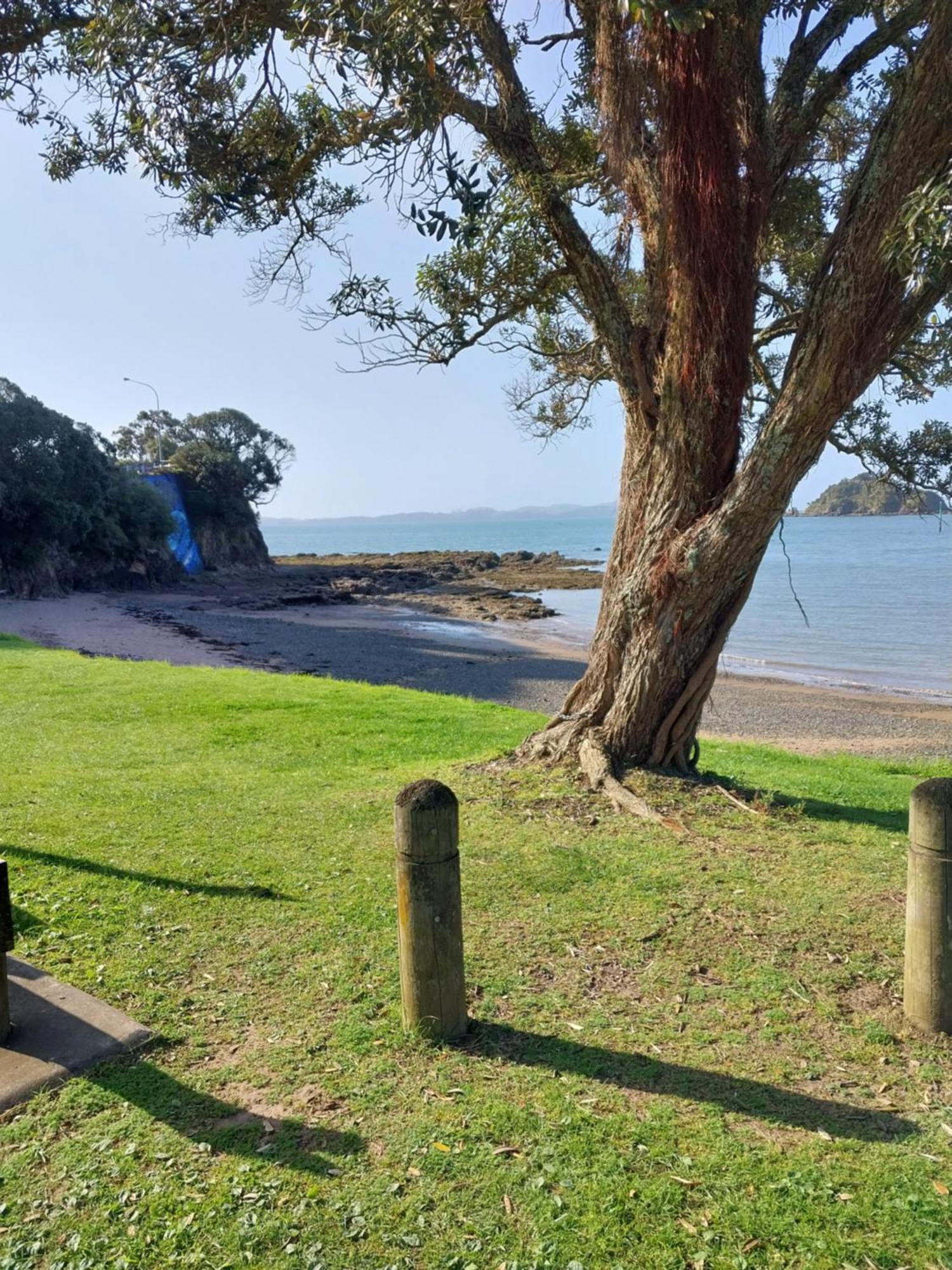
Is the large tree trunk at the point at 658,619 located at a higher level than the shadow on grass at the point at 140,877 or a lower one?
higher

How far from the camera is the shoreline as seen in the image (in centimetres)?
1791

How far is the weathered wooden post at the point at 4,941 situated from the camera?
11.1 feet

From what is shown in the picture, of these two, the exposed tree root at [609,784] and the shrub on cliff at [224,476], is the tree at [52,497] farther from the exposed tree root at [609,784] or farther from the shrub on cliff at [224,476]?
the exposed tree root at [609,784]

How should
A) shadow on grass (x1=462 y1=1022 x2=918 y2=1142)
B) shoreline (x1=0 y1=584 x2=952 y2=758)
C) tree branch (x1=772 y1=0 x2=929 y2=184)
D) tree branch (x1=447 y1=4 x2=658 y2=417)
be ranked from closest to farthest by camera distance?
1. shadow on grass (x1=462 y1=1022 x2=918 y2=1142)
2. tree branch (x1=772 y1=0 x2=929 y2=184)
3. tree branch (x1=447 y1=4 x2=658 y2=417)
4. shoreline (x1=0 y1=584 x2=952 y2=758)

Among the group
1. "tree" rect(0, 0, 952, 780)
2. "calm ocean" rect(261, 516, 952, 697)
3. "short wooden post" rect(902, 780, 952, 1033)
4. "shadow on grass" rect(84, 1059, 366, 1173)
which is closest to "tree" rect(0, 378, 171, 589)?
"calm ocean" rect(261, 516, 952, 697)

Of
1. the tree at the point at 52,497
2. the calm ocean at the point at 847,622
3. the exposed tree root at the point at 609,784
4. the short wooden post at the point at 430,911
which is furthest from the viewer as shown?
the tree at the point at 52,497

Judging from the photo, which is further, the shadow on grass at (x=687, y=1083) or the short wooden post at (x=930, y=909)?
the short wooden post at (x=930, y=909)

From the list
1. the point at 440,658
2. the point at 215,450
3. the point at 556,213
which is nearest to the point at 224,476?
the point at 215,450

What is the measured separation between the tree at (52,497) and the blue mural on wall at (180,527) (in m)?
11.5

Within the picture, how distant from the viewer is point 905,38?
684 centimetres

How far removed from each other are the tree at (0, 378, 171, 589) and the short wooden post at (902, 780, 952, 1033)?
39.5m

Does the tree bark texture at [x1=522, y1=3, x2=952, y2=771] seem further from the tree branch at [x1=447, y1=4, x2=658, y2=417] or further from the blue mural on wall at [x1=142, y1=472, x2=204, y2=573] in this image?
the blue mural on wall at [x1=142, y1=472, x2=204, y2=573]

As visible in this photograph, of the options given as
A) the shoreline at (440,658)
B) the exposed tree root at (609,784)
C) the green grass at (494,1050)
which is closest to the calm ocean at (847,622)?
→ the shoreline at (440,658)

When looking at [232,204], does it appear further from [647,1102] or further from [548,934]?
[647,1102]
